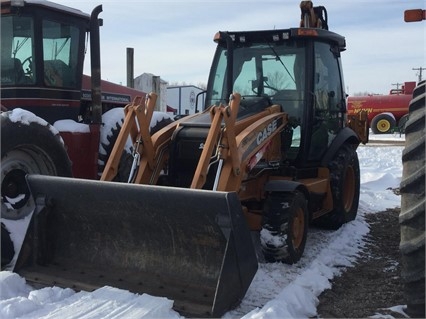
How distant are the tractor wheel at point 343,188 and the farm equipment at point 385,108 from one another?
65.0ft

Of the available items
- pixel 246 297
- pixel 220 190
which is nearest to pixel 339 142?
pixel 220 190

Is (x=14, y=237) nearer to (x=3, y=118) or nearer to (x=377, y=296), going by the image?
(x=3, y=118)

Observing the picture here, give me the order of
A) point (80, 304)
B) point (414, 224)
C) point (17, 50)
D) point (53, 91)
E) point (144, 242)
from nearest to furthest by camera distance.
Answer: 1. point (414, 224)
2. point (80, 304)
3. point (144, 242)
4. point (17, 50)
5. point (53, 91)

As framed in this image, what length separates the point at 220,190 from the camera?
186 inches

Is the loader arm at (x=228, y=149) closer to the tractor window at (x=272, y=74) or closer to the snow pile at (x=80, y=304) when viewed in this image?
the tractor window at (x=272, y=74)

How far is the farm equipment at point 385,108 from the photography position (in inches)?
1049

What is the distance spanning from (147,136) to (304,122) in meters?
1.88

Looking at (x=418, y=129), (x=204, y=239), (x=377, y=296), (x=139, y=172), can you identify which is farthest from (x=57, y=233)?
(x=418, y=129)

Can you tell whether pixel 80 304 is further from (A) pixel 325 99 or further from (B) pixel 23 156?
(A) pixel 325 99

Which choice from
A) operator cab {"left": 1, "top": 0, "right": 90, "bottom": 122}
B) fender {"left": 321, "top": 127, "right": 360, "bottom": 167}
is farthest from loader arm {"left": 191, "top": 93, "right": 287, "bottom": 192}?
operator cab {"left": 1, "top": 0, "right": 90, "bottom": 122}

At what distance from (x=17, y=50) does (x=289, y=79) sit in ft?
10.4

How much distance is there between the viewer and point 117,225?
4559 millimetres

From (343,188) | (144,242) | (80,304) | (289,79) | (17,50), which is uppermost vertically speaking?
(17,50)

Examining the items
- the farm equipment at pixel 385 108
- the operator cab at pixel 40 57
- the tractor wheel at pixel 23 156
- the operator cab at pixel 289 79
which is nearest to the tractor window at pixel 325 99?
the operator cab at pixel 289 79
